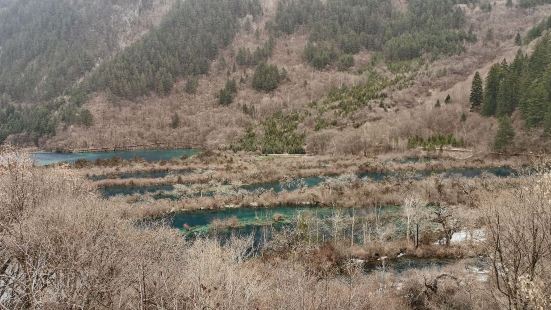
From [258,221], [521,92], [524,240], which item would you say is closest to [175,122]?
[521,92]

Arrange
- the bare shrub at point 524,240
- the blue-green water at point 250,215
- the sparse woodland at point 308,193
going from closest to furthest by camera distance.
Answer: the bare shrub at point 524,240 → the sparse woodland at point 308,193 → the blue-green water at point 250,215

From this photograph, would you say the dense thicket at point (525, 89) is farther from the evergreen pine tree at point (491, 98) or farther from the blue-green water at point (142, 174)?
the blue-green water at point (142, 174)

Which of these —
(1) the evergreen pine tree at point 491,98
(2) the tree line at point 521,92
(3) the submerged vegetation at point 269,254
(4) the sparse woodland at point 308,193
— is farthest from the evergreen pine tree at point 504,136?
(3) the submerged vegetation at point 269,254

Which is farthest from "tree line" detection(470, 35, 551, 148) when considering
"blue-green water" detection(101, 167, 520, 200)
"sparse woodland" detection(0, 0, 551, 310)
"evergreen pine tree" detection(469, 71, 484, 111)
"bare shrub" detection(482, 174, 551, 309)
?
"bare shrub" detection(482, 174, 551, 309)

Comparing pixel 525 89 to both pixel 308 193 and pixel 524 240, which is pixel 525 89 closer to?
pixel 308 193

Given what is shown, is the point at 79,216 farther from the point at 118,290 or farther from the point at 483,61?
the point at 483,61

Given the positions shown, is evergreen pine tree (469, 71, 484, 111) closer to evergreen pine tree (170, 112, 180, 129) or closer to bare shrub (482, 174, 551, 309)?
bare shrub (482, 174, 551, 309)

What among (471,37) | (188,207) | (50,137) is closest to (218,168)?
(188,207)

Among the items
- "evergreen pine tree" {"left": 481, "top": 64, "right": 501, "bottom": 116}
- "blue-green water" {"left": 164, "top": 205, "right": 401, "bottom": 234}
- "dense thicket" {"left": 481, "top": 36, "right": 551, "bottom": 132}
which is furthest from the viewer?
"evergreen pine tree" {"left": 481, "top": 64, "right": 501, "bottom": 116}
